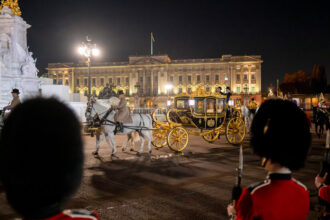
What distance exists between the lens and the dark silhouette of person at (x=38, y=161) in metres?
1.23

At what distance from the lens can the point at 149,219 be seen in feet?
12.0

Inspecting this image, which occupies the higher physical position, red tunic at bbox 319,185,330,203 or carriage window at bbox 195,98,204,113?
carriage window at bbox 195,98,204,113

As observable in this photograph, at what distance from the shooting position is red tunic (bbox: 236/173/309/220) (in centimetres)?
146

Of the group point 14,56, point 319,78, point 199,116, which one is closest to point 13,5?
point 14,56

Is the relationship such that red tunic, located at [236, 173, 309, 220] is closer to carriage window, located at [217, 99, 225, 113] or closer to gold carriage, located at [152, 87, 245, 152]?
gold carriage, located at [152, 87, 245, 152]

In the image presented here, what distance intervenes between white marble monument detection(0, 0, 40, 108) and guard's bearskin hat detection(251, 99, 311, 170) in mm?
17045

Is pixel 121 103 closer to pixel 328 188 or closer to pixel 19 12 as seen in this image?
pixel 328 188

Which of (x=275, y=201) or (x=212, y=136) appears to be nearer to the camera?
(x=275, y=201)

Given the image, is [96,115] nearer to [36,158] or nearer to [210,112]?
[210,112]

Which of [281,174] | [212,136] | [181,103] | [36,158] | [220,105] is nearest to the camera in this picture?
[36,158]

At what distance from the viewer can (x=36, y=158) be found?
123 cm

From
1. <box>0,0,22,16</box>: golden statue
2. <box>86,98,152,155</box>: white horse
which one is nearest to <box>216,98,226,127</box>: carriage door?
<box>86,98,152,155</box>: white horse

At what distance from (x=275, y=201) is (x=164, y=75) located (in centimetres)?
7976

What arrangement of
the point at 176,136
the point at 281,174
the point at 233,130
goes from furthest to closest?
the point at 233,130, the point at 176,136, the point at 281,174
